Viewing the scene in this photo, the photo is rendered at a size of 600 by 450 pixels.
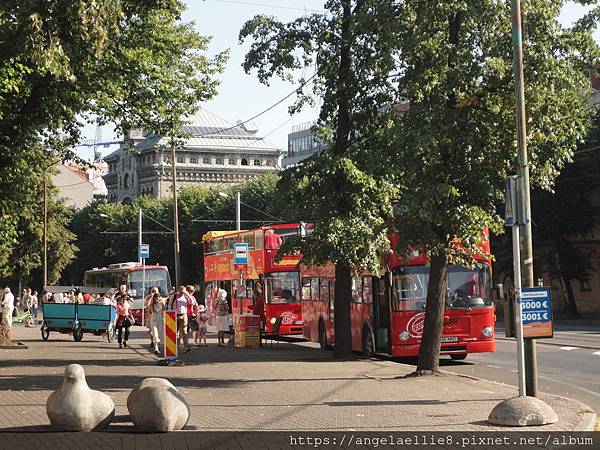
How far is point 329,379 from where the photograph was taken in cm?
1864

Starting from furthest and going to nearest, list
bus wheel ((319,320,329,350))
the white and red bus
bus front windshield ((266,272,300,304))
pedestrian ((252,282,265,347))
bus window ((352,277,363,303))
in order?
the white and red bus → pedestrian ((252,282,265,347)) → bus front windshield ((266,272,300,304)) → bus wheel ((319,320,329,350)) → bus window ((352,277,363,303))

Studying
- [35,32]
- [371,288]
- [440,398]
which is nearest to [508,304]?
[440,398]

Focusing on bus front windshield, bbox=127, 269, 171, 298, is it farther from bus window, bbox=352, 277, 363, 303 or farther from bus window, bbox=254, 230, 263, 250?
bus window, bbox=352, 277, 363, 303

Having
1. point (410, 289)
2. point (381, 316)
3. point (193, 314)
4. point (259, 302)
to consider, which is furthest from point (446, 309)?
point (259, 302)

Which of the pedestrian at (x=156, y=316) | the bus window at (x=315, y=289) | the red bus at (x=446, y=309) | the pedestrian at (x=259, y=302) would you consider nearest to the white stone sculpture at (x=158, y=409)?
Answer: the red bus at (x=446, y=309)

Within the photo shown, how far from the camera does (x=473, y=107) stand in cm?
1756

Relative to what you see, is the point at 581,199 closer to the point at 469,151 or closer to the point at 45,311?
the point at 45,311

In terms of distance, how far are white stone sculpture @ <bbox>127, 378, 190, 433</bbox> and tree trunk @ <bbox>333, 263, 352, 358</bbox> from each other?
12546 millimetres

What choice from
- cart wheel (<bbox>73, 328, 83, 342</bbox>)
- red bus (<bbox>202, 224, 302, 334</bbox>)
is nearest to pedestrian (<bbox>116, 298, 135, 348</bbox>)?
cart wheel (<bbox>73, 328, 83, 342</bbox>)

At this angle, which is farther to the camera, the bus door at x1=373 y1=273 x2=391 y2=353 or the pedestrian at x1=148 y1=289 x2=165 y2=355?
the pedestrian at x1=148 y1=289 x2=165 y2=355

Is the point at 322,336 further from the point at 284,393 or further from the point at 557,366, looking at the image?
the point at 284,393

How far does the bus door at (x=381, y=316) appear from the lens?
2388 cm

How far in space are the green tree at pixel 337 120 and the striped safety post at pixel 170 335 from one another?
134 inches

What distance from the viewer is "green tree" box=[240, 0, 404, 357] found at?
2110 cm
